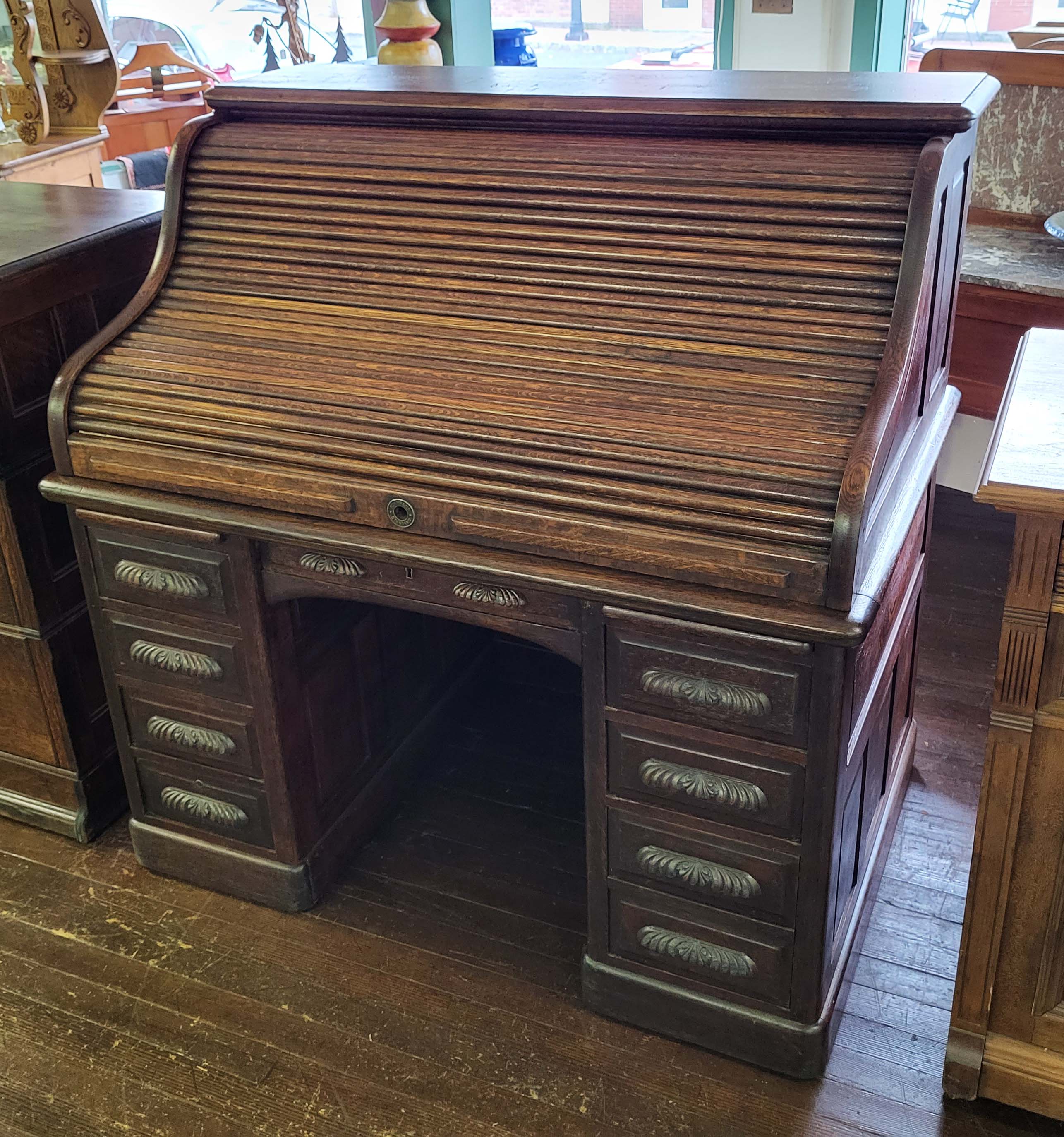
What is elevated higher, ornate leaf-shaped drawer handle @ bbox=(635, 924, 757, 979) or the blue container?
the blue container

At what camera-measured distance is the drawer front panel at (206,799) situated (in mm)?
2291

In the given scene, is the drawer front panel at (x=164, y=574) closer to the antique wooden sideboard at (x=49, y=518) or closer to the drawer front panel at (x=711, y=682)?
the antique wooden sideboard at (x=49, y=518)

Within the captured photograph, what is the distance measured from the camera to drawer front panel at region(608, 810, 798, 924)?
184cm

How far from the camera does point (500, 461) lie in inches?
69.1

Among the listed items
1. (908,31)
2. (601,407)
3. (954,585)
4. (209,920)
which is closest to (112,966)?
(209,920)

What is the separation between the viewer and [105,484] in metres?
2.05

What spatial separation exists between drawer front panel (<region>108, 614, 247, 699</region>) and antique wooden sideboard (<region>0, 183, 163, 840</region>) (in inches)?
11.0

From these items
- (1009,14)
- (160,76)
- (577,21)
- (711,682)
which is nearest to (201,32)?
(160,76)

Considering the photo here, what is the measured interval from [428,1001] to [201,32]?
5799 mm

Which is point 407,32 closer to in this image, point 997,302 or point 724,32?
point 724,32

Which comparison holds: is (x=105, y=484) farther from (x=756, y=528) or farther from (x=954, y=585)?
(x=954, y=585)

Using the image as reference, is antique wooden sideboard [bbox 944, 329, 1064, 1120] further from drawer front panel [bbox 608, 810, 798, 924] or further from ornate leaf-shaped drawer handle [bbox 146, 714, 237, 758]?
ornate leaf-shaped drawer handle [bbox 146, 714, 237, 758]

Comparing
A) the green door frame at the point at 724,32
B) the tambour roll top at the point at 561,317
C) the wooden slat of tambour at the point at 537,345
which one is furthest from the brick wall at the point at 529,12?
the wooden slat of tambour at the point at 537,345

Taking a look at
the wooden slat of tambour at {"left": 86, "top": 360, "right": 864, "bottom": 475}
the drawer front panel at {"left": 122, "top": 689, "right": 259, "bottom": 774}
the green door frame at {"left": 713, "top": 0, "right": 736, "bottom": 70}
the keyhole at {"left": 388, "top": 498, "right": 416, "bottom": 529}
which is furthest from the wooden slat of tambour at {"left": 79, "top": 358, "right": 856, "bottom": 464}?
the green door frame at {"left": 713, "top": 0, "right": 736, "bottom": 70}
